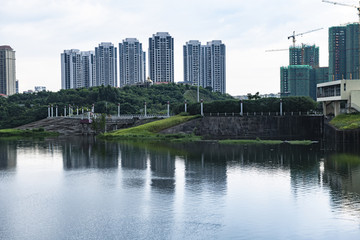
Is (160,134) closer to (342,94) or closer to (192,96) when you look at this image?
(342,94)

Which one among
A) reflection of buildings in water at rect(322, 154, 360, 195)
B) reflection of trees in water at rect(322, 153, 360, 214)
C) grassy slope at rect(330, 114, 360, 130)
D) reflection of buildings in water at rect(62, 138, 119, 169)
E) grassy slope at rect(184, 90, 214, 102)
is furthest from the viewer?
grassy slope at rect(184, 90, 214, 102)

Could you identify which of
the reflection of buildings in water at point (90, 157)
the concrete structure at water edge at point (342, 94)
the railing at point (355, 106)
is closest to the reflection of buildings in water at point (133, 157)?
the reflection of buildings in water at point (90, 157)

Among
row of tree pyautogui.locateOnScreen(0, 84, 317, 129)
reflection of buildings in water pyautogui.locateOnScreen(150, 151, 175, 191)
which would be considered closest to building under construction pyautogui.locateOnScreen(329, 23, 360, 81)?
row of tree pyautogui.locateOnScreen(0, 84, 317, 129)

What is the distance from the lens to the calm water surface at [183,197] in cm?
2519

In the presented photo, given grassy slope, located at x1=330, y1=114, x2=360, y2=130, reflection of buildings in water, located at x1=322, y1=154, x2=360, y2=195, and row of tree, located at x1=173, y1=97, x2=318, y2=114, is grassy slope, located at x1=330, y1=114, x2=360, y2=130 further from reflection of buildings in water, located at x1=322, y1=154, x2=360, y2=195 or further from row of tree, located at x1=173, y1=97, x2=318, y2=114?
row of tree, located at x1=173, y1=97, x2=318, y2=114

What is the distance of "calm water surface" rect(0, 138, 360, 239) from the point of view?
2519 centimetres

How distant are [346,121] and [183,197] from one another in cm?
4549

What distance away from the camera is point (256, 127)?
8362 centimetres

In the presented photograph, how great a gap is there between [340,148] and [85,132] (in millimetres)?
65120

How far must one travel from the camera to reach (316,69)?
171000mm

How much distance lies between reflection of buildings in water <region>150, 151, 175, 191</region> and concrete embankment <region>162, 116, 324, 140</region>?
2656 centimetres

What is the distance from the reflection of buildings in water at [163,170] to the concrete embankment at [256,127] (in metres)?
26.6

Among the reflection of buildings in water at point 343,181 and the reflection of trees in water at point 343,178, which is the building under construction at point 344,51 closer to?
the reflection of trees in water at point 343,178

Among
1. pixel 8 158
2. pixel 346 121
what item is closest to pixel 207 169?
pixel 8 158
